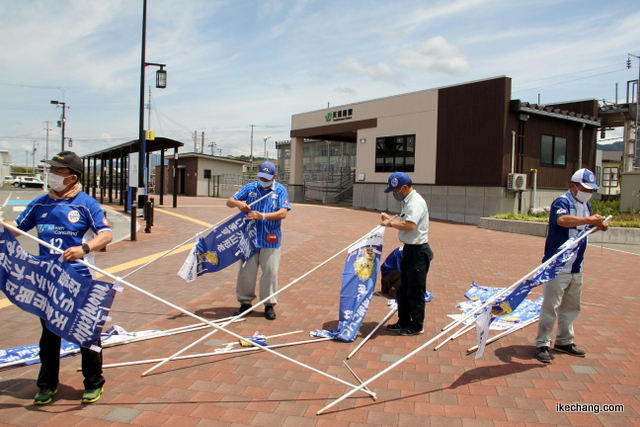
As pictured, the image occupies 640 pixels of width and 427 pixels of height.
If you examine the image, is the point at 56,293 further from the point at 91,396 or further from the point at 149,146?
the point at 149,146

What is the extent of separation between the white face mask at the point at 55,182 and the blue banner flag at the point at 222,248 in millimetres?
2283

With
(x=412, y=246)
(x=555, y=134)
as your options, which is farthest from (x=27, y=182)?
(x=412, y=246)

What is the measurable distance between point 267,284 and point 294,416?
2344 mm

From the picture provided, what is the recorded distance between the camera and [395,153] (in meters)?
24.3

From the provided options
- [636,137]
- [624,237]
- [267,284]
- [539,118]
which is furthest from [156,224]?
[636,137]

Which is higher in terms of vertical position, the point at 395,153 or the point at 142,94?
the point at 142,94

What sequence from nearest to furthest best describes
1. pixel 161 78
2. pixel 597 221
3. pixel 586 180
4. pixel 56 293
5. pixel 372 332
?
1. pixel 56 293
2. pixel 597 221
3. pixel 586 180
4. pixel 372 332
5. pixel 161 78

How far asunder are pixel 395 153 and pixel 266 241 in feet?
64.9

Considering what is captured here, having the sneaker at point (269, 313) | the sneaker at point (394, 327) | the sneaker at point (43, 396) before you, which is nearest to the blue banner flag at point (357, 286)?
the sneaker at point (394, 327)

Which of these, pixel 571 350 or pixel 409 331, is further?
pixel 409 331

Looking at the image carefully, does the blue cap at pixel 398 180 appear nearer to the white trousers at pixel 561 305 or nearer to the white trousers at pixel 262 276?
the white trousers at pixel 262 276

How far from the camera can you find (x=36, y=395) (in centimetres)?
338

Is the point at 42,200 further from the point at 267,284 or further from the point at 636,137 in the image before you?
the point at 636,137

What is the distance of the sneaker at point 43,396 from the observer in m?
3.34
